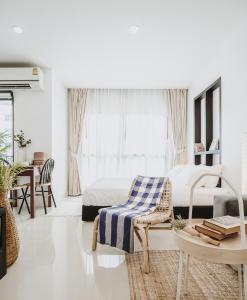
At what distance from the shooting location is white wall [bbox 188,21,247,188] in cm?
307

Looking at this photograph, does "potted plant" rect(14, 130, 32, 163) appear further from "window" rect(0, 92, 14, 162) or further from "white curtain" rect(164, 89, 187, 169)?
"white curtain" rect(164, 89, 187, 169)

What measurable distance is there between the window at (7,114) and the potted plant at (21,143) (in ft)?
0.59

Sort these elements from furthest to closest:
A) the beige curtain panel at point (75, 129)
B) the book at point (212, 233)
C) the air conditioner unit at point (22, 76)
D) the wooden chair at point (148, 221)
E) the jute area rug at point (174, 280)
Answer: the beige curtain panel at point (75, 129) < the air conditioner unit at point (22, 76) < the wooden chair at point (148, 221) < the jute area rug at point (174, 280) < the book at point (212, 233)

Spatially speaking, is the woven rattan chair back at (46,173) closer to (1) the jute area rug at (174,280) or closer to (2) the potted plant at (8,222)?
(2) the potted plant at (8,222)

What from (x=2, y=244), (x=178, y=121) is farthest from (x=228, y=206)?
(x=178, y=121)

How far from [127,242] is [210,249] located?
113cm

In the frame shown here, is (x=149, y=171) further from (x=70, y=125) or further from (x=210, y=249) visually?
(x=210, y=249)

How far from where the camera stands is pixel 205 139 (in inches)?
186

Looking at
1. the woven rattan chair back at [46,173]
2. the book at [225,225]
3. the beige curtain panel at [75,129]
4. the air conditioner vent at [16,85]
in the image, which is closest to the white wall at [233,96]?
the book at [225,225]

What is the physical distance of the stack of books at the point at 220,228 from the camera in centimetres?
142

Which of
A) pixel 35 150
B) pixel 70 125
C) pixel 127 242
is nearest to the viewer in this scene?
pixel 127 242

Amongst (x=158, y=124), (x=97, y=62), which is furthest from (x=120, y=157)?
(x=97, y=62)

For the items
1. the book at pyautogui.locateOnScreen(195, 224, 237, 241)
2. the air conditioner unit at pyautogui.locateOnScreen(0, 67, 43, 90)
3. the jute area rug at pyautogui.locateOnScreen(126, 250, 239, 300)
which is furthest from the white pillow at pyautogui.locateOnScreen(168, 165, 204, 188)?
the air conditioner unit at pyautogui.locateOnScreen(0, 67, 43, 90)

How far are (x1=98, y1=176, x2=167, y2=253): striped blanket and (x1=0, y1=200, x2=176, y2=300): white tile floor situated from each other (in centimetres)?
17
